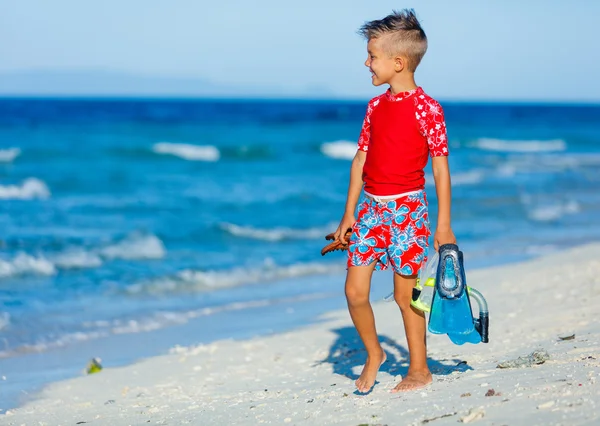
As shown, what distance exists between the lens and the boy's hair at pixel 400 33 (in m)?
3.70

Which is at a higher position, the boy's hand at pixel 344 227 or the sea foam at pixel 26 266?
the boy's hand at pixel 344 227

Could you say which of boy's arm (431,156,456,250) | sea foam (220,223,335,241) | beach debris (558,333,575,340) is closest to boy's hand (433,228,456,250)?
boy's arm (431,156,456,250)

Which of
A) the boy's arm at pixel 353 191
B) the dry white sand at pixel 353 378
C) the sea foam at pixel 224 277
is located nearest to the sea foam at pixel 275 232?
the sea foam at pixel 224 277

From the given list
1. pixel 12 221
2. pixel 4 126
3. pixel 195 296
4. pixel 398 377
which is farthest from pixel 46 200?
pixel 4 126

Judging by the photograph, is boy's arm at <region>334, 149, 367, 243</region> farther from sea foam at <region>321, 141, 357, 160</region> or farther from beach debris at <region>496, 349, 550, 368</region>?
sea foam at <region>321, 141, 357, 160</region>

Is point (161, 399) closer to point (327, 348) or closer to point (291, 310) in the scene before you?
point (327, 348)

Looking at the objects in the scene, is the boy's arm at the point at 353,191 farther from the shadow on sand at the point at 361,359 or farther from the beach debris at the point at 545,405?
the beach debris at the point at 545,405

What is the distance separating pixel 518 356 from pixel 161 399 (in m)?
1.91

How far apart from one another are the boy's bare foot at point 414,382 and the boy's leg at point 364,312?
5.2 inches

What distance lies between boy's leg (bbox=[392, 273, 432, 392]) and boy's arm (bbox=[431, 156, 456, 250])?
0.75 ft

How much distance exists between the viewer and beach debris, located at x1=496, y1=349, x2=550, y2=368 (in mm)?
4062

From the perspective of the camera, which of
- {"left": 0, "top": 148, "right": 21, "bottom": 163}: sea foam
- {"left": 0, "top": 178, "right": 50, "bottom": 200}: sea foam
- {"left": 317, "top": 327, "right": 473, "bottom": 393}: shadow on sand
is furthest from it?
{"left": 0, "top": 148, "right": 21, "bottom": 163}: sea foam

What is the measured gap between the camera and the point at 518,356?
14.7ft

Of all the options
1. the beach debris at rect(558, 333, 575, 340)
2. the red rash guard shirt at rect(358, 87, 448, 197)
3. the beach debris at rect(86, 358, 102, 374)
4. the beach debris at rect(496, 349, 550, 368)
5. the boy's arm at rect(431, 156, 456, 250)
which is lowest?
the beach debris at rect(86, 358, 102, 374)
